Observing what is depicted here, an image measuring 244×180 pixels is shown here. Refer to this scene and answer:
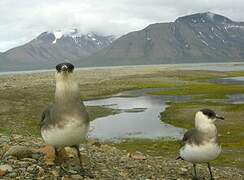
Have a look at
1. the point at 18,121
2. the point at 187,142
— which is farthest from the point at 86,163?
the point at 18,121

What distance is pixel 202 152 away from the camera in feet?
45.8

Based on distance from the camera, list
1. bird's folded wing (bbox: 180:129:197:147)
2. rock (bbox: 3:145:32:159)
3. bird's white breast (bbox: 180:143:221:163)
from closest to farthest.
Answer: bird's white breast (bbox: 180:143:221:163) → bird's folded wing (bbox: 180:129:197:147) → rock (bbox: 3:145:32:159)

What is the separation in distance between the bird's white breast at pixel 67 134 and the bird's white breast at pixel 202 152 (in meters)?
3.98

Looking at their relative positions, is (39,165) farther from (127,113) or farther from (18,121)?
(127,113)

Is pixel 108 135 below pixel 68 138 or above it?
below

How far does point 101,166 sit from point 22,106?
4936 centimetres

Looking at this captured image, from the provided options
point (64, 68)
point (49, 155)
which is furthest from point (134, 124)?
point (64, 68)

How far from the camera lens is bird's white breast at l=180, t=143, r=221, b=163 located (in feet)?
45.3

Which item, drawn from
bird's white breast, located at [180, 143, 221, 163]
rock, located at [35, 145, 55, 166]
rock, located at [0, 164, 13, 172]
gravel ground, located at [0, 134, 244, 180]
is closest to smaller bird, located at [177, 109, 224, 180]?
bird's white breast, located at [180, 143, 221, 163]

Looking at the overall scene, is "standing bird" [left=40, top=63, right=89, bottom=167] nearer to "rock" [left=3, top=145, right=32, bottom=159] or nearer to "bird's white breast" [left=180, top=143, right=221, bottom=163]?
"rock" [left=3, top=145, right=32, bottom=159]

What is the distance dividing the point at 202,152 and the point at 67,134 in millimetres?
4600

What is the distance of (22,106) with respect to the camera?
6356 centimetres

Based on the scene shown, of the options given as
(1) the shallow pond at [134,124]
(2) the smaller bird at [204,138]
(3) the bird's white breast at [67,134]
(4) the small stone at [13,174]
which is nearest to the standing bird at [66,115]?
(3) the bird's white breast at [67,134]

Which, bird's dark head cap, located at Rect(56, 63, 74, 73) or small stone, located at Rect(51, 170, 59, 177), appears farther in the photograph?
small stone, located at Rect(51, 170, 59, 177)
